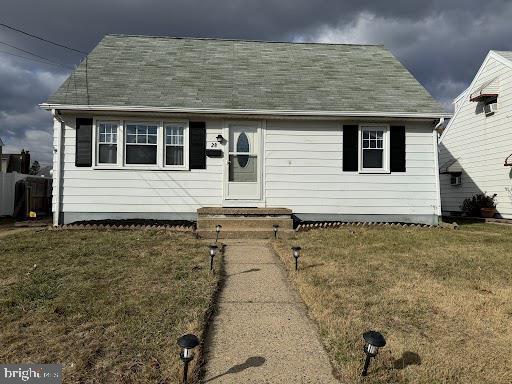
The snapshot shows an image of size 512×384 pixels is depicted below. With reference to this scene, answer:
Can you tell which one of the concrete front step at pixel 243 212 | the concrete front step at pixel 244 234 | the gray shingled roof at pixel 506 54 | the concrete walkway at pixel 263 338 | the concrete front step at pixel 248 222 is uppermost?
the gray shingled roof at pixel 506 54

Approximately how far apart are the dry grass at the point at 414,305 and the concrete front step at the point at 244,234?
3.41 ft

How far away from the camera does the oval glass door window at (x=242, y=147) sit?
10531 mm

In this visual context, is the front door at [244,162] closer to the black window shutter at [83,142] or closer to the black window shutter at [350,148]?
the black window shutter at [350,148]

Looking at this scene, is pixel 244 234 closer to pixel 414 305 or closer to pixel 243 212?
pixel 243 212

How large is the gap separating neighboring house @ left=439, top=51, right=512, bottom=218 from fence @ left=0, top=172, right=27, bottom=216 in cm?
1671

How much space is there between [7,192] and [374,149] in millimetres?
12055

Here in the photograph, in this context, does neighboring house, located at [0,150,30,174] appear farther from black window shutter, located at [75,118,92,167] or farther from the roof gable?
the roof gable

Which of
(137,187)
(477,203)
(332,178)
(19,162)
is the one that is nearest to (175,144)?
(137,187)

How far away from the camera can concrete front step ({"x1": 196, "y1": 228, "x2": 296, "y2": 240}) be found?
350 inches

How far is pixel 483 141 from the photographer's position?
589 inches

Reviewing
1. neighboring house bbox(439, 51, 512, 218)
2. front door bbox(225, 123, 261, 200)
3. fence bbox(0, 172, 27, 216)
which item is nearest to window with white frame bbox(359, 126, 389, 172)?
front door bbox(225, 123, 261, 200)

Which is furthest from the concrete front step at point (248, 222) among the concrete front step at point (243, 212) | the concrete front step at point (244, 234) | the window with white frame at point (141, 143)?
the window with white frame at point (141, 143)

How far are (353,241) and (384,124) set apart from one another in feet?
13.0

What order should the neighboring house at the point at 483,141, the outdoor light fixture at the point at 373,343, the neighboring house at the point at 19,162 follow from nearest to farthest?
1. the outdoor light fixture at the point at 373,343
2. the neighboring house at the point at 483,141
3. the neighboring house at the point at 19,162
